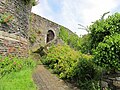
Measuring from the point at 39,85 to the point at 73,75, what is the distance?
1.92 metres

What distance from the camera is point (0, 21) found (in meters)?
8.72

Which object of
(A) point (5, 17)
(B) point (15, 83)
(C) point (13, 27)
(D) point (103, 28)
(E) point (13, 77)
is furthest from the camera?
(C) point (13, 27)

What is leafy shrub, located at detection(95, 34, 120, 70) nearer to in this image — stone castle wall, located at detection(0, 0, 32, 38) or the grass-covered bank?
the grass-covered bank

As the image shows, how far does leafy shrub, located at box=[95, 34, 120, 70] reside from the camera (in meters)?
6.70

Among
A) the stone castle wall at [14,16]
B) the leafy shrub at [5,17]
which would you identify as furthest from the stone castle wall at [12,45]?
the leafy shrub at [5,17]

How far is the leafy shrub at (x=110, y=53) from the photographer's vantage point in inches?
264

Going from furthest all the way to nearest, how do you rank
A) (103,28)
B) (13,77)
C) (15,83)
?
(13,77)
(103,28)
(15,83)

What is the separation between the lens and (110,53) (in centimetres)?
677

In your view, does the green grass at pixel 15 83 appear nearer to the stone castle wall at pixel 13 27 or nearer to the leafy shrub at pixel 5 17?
the stone castle wall at pixel 13 27

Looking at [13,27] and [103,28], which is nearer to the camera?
[103,28]

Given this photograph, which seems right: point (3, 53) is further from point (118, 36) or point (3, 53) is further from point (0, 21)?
point (118, 36)

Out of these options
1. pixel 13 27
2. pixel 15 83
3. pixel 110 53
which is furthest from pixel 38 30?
pixel 110 53

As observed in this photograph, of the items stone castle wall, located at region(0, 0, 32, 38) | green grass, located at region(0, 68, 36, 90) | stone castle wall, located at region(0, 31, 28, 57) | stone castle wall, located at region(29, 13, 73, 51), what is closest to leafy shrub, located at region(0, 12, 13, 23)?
stone castle wall, located at region(0, 0, 32, 38)

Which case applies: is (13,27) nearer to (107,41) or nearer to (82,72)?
(82,72)
